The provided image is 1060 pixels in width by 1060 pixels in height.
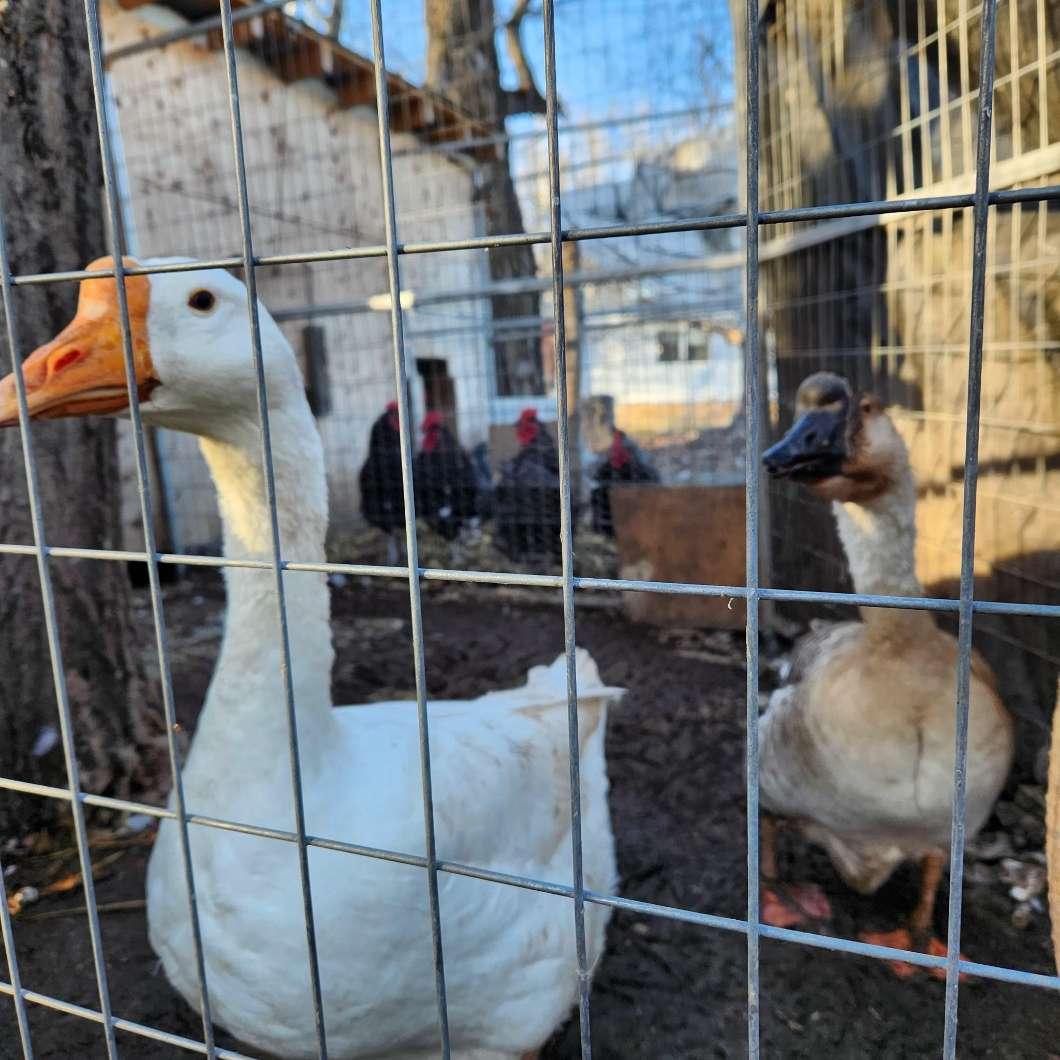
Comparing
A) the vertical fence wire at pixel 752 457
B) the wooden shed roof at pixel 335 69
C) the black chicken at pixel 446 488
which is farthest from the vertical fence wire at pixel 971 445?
the wooden shed roof at pixel 335 69

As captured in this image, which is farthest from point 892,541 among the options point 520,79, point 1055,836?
point 520,79

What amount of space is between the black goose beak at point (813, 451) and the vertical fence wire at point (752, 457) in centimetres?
180

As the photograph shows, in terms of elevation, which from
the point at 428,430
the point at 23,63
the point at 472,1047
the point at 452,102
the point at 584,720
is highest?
the point at 452,102

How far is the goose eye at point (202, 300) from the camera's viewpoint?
154 centimetres

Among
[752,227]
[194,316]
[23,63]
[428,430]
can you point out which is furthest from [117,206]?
[428,430]

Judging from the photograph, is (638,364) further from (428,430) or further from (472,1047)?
(472,1047)

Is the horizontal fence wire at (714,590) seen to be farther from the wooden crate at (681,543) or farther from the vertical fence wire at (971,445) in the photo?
the wooden crate at (681,543)

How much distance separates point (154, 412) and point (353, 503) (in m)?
6.34

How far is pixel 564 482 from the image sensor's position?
2.85 ft

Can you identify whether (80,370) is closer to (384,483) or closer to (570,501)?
(570,501)

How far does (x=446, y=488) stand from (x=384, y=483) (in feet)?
1.74

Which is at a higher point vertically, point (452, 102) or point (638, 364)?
point (452, 102)

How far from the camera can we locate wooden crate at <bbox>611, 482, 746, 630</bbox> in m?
4.92

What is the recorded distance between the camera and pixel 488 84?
823 cm
